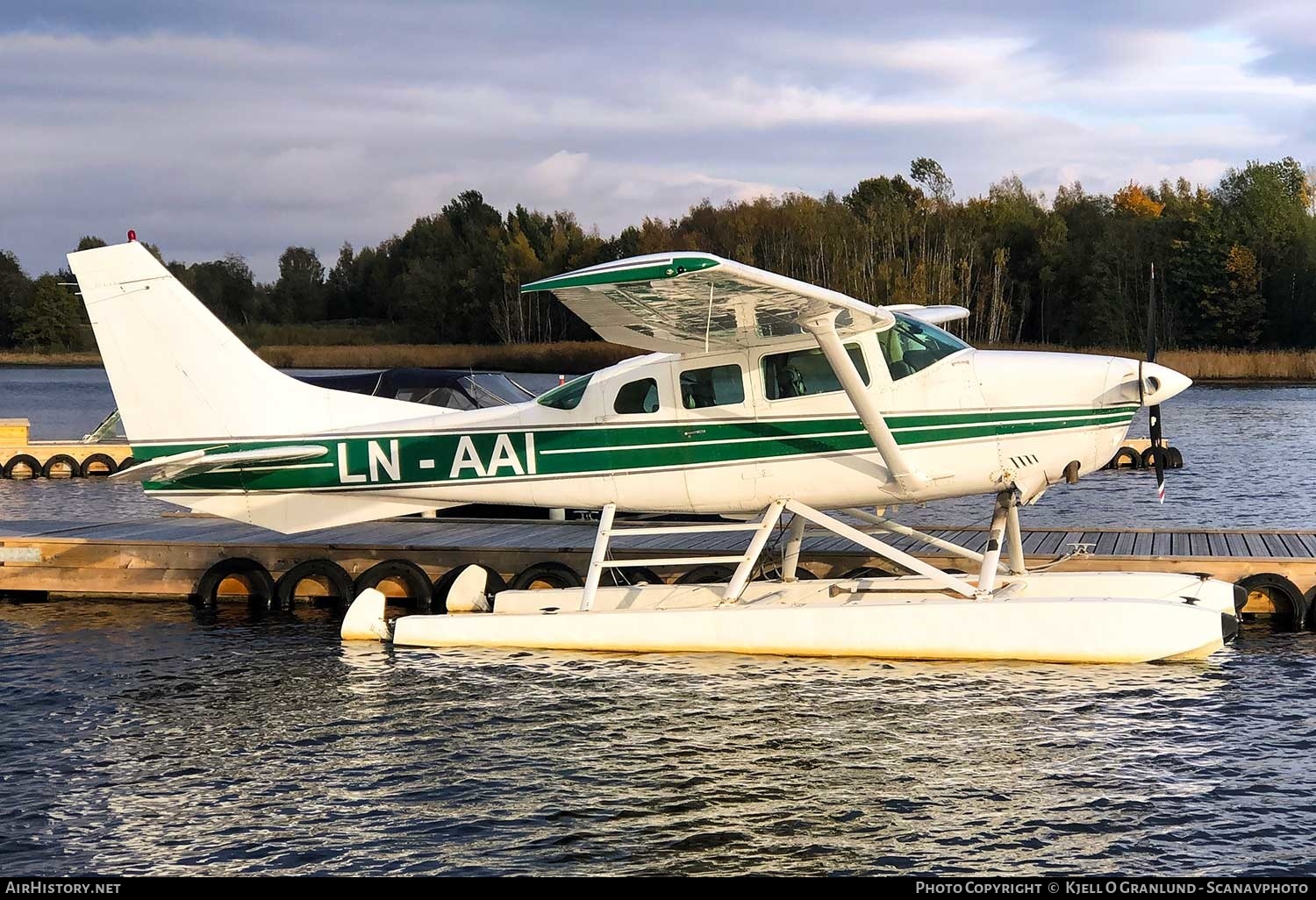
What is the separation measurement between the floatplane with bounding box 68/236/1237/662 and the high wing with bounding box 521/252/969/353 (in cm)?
3

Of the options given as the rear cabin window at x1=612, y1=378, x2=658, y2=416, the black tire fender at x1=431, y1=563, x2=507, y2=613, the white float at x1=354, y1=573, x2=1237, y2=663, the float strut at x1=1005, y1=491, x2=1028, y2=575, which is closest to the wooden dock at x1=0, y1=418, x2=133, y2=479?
the black tire fender at x1=431, y1=563, x2=507, y2=613

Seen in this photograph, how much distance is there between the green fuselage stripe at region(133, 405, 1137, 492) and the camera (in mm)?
10844

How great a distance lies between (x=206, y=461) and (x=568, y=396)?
10.5ft

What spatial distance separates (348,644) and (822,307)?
5.34 metres

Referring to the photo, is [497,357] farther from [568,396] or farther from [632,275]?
[632,275]

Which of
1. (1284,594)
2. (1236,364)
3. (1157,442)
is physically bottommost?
(1284,594)

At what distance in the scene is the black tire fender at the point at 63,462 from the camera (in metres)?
27.2

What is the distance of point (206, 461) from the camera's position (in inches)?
454

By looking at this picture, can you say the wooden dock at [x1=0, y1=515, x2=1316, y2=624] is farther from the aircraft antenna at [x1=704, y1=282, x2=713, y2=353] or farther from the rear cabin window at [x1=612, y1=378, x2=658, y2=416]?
the aircraft antenna at [x1=704, y1=282, x2=713, y2=353]

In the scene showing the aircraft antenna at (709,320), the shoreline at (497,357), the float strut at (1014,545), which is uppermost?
the shoreline at (497,357)

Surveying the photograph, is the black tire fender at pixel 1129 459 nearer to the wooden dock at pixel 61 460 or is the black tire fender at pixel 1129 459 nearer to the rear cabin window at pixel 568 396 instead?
the rear cabin window at pixel 568 396

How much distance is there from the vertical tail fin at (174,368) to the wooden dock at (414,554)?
224cm

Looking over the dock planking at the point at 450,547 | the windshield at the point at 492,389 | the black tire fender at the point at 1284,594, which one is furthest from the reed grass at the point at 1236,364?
the black tire fender at the point at 1284,594

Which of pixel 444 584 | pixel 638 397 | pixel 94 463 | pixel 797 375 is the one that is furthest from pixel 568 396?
pixel 94 463
